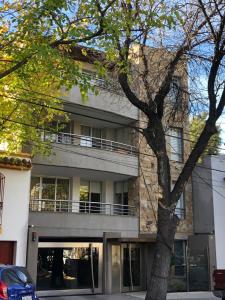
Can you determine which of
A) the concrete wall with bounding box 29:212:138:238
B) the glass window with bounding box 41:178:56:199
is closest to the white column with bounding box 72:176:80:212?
the glass window with bounding box 41:178:56:199

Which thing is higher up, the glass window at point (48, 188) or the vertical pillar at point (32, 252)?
the glass window at point (48, 188)

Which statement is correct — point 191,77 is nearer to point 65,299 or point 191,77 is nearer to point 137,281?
point 65,299

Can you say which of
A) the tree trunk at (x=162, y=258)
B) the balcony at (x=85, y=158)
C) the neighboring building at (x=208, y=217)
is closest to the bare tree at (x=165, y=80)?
the tree trunk at (x=162, y=258)

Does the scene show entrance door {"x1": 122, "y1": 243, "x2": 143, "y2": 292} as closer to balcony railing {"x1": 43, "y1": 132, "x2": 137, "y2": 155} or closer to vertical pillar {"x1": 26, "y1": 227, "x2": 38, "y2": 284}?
balcony railing {"x1": 43, "y1": 132, "x2": 137, "y2": 155}

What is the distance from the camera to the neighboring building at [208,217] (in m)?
25.6

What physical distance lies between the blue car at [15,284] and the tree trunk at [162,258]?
121 inches

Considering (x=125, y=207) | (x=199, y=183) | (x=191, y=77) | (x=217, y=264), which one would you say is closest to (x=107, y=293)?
(x=125, y=207)

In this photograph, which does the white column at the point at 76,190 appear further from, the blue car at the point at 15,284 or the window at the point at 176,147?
the blue car at the point at 15,284

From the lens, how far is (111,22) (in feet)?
34.1

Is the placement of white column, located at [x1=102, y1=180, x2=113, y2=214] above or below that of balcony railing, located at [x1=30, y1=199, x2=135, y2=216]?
above

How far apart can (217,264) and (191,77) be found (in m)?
14.3

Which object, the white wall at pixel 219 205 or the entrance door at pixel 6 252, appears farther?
the white wall at pixel 219 205

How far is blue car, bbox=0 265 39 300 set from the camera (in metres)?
11.6

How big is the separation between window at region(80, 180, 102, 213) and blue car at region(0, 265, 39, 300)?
11.4 meters
